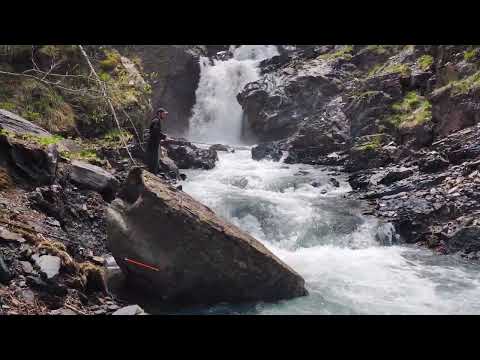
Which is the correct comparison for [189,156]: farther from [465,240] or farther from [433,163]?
[465,240]

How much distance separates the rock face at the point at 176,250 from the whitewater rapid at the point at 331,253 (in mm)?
431

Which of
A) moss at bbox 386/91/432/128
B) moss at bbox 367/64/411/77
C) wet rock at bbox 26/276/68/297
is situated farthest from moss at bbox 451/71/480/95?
wet rock at bbox 26/276/68/297

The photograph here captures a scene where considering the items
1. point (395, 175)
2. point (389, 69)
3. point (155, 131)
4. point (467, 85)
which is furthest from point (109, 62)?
point (389, 69)

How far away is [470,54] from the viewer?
55.7 ft

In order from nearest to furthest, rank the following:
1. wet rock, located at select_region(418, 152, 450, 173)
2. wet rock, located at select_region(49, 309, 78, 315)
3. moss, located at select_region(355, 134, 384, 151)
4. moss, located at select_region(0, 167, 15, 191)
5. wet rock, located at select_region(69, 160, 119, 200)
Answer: wet rock, located at select_region(49, 309, 78, 315)
moss, located at select_region(0, 167, 15, 191)
wet rock, located at select_region(69, 160, 119, 200)
wet rock, located at select_region(418, 152, 450, 173)
moss, located at select_region(355, 134, 384, 151)

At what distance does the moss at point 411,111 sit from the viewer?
18.0 m

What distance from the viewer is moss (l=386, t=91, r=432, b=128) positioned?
59.0ft

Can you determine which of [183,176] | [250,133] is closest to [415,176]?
[183,176]

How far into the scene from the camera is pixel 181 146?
1998 centimetres

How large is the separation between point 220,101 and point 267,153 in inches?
400

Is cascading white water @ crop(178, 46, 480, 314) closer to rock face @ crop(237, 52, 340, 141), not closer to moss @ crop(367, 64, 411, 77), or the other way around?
rock face @ crop(237, 52, 340, 141)

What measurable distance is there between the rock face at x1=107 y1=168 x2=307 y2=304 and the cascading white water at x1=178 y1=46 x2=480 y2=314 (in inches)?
17.2

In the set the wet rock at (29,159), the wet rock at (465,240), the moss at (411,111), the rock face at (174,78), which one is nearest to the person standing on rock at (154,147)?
the wet rock at (29,159)

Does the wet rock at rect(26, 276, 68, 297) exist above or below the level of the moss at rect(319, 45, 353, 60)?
below
